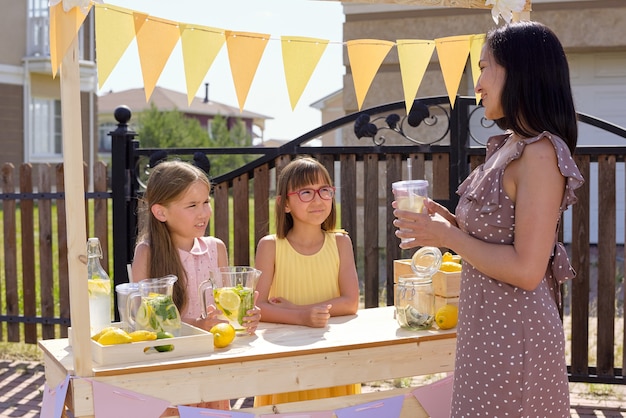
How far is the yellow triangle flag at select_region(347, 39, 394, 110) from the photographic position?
3363 millimetres

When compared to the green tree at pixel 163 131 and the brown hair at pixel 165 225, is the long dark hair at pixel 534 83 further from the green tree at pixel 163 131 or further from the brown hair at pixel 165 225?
the green tree at pixel 163 131

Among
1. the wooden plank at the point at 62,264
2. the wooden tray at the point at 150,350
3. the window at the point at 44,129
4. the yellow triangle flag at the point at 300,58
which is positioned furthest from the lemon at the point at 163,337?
the window at the point at 44,129

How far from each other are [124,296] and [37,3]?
18859 mm

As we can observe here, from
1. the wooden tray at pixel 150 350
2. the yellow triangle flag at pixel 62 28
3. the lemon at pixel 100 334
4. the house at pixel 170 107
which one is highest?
the house at pixel 170 107

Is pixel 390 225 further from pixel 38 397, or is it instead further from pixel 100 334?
pixel 100 334

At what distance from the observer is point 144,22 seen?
2791 millimetres

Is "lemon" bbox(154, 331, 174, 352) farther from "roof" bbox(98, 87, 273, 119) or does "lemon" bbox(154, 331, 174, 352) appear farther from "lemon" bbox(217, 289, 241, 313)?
"roof" bbox(98, 87, 273, 119)

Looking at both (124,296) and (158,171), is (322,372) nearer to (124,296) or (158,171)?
(124,296)

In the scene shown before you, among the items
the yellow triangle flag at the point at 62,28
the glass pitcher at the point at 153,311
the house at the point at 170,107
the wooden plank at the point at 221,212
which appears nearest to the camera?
the yellow triangle flag at the point at 62,28

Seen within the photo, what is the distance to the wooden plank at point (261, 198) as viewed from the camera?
4.77 metres

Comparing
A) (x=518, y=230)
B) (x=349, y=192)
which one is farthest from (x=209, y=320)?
(x=349, y=192)

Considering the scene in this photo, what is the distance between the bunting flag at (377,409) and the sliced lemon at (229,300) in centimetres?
51

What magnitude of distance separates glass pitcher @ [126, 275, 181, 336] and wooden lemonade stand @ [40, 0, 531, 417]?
0.13m

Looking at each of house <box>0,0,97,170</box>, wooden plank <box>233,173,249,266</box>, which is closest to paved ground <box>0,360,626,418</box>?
wooden plank <box>233,173,249,266</box>
